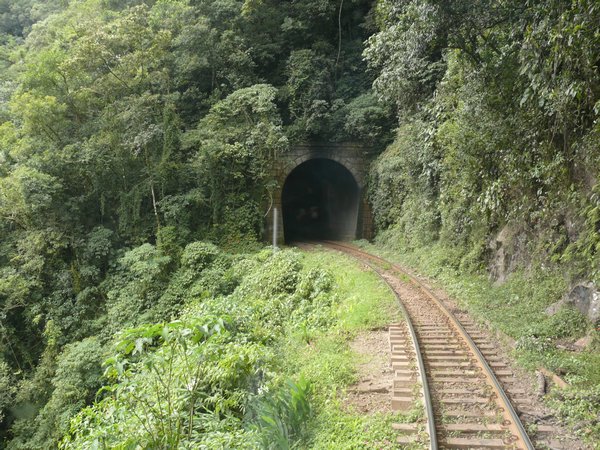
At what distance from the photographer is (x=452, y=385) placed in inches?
237

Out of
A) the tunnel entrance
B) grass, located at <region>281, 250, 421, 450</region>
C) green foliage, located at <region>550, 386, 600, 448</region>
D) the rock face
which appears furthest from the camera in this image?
the tunnel entrance

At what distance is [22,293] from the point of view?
14914mm

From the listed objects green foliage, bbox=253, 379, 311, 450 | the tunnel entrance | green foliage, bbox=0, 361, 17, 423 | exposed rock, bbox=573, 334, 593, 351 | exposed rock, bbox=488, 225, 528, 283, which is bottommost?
green foliage, bbox=0, 361, 17, 423

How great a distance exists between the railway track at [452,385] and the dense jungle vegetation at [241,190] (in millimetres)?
769

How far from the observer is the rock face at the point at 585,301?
22.4 ft

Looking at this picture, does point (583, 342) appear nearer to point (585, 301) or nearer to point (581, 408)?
point (585, 301)

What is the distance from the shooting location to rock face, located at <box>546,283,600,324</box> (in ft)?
22.4

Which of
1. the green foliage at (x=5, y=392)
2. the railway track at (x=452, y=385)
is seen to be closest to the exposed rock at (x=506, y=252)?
the railway track at (x=452, y=385)

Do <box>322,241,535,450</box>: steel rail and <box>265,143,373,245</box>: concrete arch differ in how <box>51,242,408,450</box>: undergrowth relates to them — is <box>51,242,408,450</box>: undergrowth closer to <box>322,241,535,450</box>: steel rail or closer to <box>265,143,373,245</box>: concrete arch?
<box>322,241,535,450</box>: steel rail

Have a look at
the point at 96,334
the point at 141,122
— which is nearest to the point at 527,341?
the point at 96,334

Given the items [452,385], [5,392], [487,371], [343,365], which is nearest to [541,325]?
[487,371]

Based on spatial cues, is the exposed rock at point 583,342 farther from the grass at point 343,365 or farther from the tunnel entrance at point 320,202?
the tunnel entrance at point 320,202

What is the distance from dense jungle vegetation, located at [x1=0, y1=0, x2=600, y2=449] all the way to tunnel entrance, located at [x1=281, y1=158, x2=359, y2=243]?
332 cm

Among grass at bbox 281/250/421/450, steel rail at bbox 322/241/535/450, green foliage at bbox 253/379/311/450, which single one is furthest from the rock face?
green foliage at bbox 253/379/311/450
